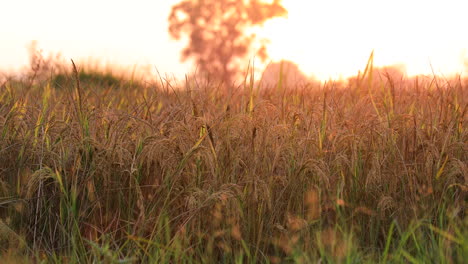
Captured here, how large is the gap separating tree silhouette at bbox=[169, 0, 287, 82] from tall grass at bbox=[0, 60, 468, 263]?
16.4m

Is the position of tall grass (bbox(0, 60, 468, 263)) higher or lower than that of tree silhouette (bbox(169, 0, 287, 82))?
lower

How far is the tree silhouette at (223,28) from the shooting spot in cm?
1944

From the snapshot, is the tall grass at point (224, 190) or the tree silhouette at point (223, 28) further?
the tree silhouette at point (223, 28)

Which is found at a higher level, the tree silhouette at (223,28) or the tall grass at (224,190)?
the tree silhouette at (223,28)

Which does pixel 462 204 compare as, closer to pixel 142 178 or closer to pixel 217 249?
pixel 217 249

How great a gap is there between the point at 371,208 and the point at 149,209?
105 centimetres

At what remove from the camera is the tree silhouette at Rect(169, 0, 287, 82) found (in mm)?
19438

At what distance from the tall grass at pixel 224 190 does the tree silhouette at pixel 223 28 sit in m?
16.4

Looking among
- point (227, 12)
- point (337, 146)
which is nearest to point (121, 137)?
point (337, 146)

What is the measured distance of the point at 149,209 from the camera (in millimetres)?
2719

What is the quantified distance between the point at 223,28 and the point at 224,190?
17633 millimetres

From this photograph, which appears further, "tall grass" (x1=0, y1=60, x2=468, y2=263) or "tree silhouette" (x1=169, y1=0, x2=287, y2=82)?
"tree silhouette" (x1=169, y1=0, x2=287, y2=82)

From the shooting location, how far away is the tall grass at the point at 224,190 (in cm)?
250

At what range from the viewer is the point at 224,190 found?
8.21 ft
